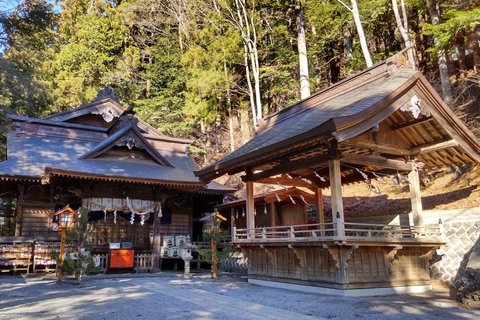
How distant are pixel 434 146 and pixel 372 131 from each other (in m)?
2.64

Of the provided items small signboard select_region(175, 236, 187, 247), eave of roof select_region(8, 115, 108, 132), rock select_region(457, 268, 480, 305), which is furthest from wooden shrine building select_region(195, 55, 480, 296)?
eave of roof select_region(8, 115, 108, 132)

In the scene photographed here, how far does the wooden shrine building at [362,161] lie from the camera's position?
9133 mm

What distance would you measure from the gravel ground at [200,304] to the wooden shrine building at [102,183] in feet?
15.4

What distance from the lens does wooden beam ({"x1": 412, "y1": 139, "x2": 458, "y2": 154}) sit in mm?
10633

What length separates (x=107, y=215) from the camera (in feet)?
55.0

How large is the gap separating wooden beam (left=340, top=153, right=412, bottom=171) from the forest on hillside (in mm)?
6722

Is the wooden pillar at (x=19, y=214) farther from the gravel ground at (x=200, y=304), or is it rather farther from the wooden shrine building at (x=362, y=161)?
the wooden shrine building at (x=362, y=161)

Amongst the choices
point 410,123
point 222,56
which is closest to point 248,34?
point 222,56

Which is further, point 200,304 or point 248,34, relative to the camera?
point 248,34

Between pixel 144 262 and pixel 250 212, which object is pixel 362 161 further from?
pixel 144 262

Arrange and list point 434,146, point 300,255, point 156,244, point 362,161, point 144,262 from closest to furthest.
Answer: point 362,161, point 300,255, point 434,146, point 144,262, point 156,244

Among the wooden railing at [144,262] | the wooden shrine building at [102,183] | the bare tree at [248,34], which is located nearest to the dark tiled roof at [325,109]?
the wooden shrine building at [102,183]

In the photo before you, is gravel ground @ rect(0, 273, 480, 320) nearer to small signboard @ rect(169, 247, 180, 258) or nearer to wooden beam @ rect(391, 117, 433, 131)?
wooden beam @ rect(391, 117, 433, 131)

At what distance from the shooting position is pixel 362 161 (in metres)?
10.2
